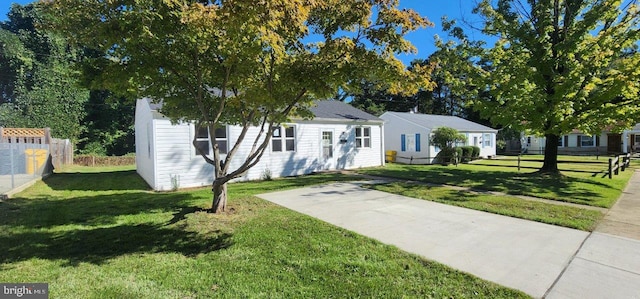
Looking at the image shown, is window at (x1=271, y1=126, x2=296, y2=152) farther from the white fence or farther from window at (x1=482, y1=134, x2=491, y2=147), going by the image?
window at (x1=482, y1=134, x2=491, y2=147)

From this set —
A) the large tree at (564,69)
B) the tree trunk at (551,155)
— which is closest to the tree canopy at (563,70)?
the large tree at (564,69)

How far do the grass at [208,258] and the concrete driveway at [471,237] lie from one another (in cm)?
38

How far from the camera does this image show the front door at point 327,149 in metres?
16.1

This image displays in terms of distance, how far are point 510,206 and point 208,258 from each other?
675 centimetres

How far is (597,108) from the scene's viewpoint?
10.9 m

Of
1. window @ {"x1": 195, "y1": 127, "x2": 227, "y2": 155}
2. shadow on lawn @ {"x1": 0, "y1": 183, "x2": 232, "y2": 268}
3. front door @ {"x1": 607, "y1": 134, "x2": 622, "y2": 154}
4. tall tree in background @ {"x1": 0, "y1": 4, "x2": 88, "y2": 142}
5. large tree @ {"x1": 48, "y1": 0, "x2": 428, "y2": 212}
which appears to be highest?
tall tree in background @ {"x1": 0, "y1": 4, "x2": 88, "y2": 142}

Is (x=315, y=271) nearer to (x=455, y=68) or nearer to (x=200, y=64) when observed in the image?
(x=200, y=64)

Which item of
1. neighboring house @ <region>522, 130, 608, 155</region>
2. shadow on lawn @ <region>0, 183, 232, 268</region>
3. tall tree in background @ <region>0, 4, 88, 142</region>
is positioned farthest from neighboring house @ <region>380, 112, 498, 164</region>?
tall tree in background @ <region>0, 4, 88, 142</region>

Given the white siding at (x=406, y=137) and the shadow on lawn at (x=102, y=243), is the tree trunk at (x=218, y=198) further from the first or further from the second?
the white siding at (x=406, y=137)

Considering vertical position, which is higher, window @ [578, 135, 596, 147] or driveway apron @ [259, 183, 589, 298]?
window @ [578, 135, 596, 147]

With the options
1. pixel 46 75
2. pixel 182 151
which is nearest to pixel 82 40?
pixel 182 151

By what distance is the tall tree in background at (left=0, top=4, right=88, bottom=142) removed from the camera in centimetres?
2408

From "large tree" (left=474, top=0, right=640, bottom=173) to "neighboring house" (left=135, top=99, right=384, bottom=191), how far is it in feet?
22.8
